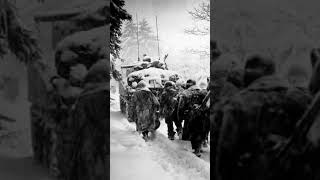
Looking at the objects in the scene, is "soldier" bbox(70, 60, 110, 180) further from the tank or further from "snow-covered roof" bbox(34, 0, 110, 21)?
the tank

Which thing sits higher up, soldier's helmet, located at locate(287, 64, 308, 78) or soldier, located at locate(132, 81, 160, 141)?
soldier's helmet, located at locate(287, 64, 308, 78)

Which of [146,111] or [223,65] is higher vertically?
[223,65]

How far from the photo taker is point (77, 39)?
7.44 feet

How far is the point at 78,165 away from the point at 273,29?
179 centimetres

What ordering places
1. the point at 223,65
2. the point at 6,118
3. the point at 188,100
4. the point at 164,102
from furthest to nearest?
the point at 164,102, the point at 188,100, the point at 6,118, the point at 223,65

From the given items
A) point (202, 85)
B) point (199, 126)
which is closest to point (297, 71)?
point (199, 126)

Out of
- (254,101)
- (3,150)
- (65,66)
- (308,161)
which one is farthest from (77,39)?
(308,161)

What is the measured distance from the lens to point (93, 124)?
90.0 inches

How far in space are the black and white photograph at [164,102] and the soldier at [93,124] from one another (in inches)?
42.8

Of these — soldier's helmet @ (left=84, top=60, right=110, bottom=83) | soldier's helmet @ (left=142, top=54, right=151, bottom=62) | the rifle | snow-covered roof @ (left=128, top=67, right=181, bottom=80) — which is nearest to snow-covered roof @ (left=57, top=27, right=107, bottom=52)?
soldier's helmet @ (left=84, top=60, right=110, bottom=83)

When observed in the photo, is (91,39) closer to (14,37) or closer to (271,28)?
(14,37)

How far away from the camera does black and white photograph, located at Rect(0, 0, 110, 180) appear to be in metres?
2.26

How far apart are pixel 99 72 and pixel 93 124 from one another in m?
0.41

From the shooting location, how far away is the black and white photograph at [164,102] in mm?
4477
